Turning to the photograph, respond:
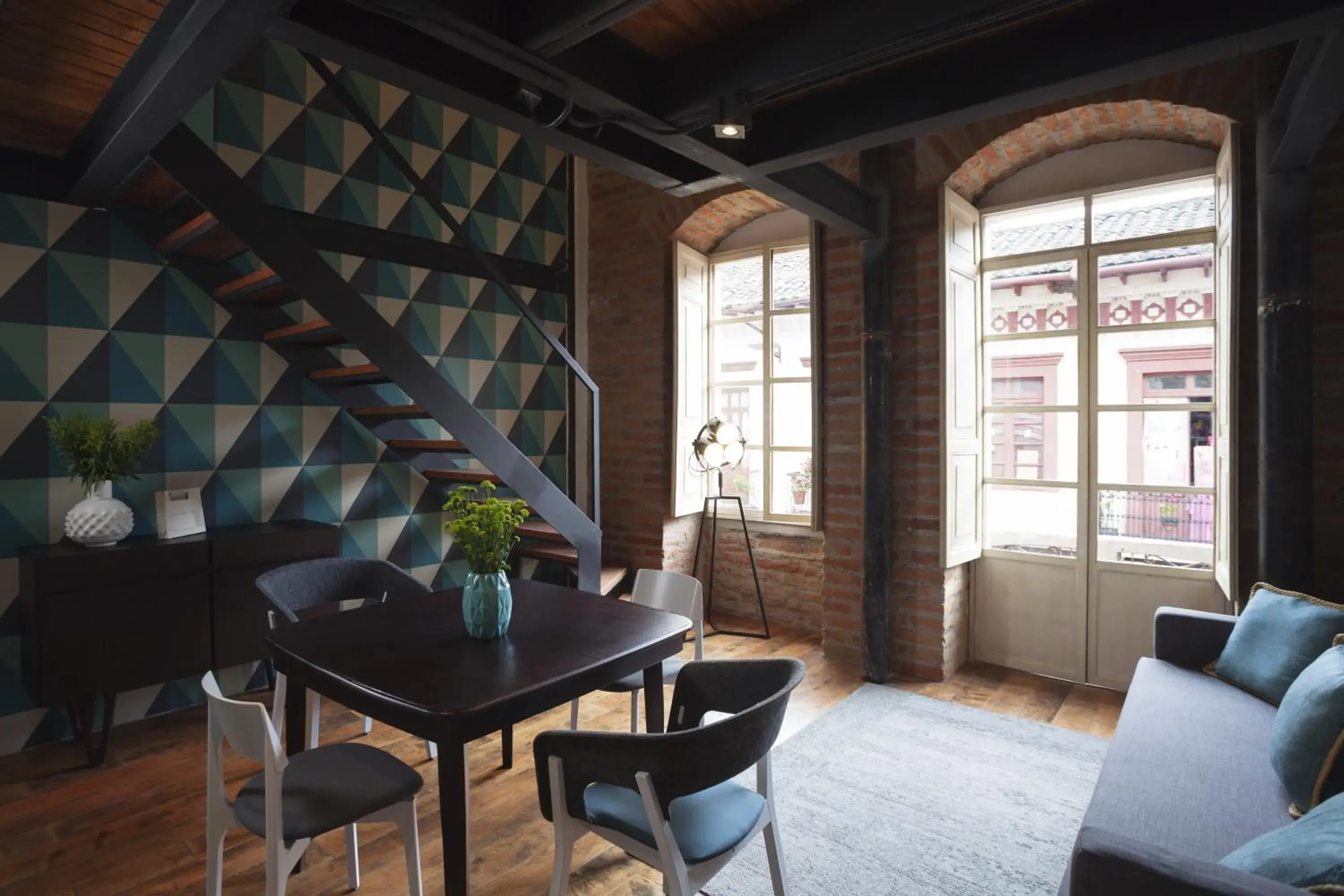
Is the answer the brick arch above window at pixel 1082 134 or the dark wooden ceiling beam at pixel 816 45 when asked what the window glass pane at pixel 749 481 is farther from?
the dark wooden ceiling beam at pixel 816 45

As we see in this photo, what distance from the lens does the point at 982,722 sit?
12.0ft

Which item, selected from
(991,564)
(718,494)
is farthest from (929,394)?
(718,494)

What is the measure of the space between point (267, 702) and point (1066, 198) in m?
5.10

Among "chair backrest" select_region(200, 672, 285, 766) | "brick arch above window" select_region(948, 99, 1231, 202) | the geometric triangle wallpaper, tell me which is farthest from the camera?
"brick arch above window" select_region(948, 99, 1231, 202)

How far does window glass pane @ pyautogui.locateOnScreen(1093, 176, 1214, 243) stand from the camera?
3877 millimetres

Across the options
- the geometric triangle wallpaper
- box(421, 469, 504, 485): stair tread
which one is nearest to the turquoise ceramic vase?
box(421, 469, 504, 485): stair tread

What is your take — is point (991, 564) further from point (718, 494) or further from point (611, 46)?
point (611, 46)

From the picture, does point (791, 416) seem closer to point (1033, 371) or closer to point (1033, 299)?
point (1033, 371)

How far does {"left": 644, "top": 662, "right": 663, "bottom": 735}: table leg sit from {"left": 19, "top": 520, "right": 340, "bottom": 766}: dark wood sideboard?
2.26m

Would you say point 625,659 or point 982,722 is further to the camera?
point 982,722

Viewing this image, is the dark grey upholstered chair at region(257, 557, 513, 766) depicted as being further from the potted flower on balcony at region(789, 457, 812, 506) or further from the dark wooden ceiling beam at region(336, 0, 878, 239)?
the potted flower on balcony at region(789, 457, 812, 506)

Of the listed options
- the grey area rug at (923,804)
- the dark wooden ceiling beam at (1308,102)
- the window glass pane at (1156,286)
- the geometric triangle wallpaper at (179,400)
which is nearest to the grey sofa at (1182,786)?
the grey area rug at (923,804)

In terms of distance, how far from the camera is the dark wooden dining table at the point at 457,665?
1.84 m

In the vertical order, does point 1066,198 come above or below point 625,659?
above
